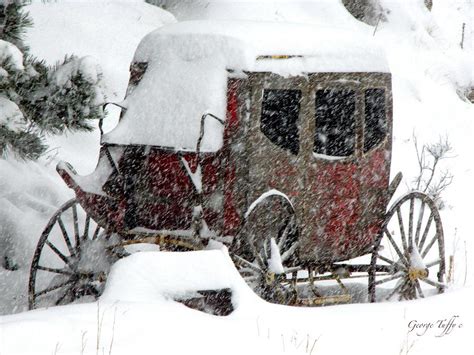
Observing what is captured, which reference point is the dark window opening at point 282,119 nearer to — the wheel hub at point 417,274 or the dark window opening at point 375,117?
the dark window opening at point 375,117

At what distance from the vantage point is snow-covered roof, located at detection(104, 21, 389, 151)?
7.12 m

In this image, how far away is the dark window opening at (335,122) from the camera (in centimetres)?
812

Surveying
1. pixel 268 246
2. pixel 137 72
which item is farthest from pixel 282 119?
pixel 137 72

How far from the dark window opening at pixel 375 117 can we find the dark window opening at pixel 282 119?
101 centimetres

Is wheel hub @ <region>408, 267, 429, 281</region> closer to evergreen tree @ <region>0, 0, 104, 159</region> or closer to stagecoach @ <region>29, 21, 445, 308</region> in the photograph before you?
stagecoach @ <region>29, 21, 445, 308</region>

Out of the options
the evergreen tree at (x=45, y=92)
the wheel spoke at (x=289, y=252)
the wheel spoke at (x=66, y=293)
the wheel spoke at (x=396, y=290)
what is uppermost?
the evergreen tree at (x=45, y=92)

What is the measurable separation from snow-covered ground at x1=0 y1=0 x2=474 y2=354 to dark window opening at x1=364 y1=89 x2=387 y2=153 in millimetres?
1597

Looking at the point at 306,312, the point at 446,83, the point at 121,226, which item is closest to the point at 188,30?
the point at 121,226

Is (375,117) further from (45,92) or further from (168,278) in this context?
(168,278)

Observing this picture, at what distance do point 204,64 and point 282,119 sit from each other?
0.86 meters
